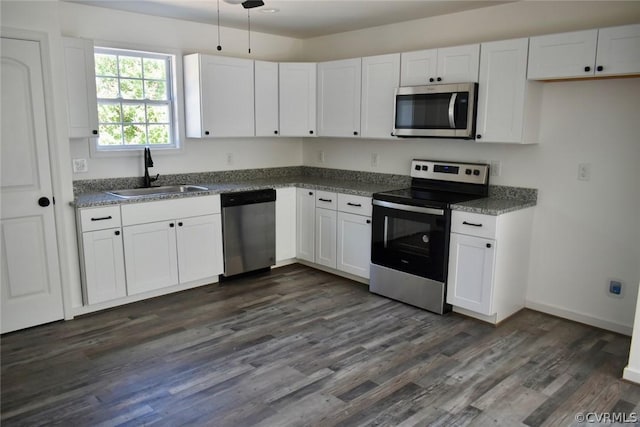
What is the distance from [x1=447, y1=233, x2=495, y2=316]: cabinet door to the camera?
136 inches

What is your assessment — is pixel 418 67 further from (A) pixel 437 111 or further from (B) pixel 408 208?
(B) pixel 408 208

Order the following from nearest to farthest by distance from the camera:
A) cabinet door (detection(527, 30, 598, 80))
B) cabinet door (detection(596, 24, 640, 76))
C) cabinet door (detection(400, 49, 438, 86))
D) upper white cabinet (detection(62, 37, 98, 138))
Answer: cabinet door (detection(596, 24, 640, 76)) < cabinet door (detection(527, 30, 598, 80)) < upper white cabinet (detection(62, 37, 98, 138)) < cabinet door (detection(400, 49, 438, 86))

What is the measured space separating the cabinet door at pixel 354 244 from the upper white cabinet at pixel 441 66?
1270mm

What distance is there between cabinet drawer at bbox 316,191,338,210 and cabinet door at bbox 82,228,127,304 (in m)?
1.83

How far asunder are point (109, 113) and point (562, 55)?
11.8 ft

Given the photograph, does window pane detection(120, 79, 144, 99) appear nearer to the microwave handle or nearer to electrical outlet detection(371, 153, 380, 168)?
electrical outlet detection(371, 153, 380, 168)

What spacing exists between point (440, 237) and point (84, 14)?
11.0 ft

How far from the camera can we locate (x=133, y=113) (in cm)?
429

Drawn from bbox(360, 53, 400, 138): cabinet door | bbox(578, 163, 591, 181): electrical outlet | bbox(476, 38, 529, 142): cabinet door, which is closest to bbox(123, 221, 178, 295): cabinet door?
bbox(360, 53, 400, 138): cabinet door

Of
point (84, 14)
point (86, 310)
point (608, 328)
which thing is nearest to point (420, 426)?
point (608, 328)

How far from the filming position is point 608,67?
9.87ft

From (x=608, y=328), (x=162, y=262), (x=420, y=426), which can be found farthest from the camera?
(x=162, y=262)

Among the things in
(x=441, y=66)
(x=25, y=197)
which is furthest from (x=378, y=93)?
(x=25, y=197)

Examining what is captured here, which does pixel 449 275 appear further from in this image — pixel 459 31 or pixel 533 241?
pixel 459 31
